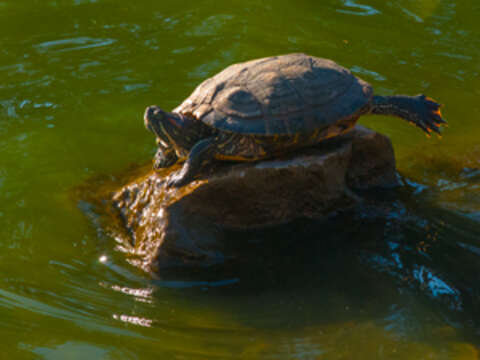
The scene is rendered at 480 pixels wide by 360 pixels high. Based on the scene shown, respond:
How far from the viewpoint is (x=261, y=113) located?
3600 millimetres

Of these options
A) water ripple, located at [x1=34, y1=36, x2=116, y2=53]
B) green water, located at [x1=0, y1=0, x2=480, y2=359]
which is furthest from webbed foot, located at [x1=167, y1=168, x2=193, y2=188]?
water ripple, located at [x1=34, y1=36, x2=116, y2=53]

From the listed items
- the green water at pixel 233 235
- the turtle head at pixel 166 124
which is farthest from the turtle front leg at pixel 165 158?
the green water at pixel 233 235

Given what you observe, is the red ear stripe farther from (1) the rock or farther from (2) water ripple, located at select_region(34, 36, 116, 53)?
(2) water ripple, located at select_region(34, 36, 116, 53)

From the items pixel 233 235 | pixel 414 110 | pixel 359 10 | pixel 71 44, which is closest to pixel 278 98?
pixel 233 235

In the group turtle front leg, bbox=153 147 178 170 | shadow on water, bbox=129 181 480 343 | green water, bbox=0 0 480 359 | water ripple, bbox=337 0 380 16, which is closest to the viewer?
green water, bbox=0 0 480 359

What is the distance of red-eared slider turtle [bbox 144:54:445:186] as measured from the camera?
3609mm

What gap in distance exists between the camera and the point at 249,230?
3.79m

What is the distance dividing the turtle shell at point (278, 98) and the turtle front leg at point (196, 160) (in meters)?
0.14

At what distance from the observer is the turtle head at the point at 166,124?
3.66 m

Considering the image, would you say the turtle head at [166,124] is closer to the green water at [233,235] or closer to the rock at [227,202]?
the rock at [227,202]

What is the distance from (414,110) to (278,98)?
119cm

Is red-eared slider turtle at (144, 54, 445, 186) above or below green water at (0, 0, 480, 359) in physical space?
above

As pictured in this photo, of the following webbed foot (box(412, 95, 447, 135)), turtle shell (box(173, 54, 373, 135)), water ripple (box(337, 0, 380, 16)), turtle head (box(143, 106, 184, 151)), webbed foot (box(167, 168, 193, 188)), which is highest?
turtle shell (box(173, 54, 373, 135))

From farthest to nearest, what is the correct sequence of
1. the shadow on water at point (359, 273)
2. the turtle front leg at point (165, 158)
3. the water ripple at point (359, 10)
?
the water ripple at point (359, 10)
the turtle front leg at point (165, 158)
the shadow on water at point (359, 273)
